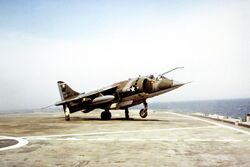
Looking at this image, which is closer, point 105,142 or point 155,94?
point 105,142

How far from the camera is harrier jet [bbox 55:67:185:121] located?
2603cm

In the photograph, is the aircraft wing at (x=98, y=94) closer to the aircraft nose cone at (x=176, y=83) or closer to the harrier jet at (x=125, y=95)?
the harrier jet at (x=125, y=95)

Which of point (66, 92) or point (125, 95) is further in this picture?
point (66, 92)

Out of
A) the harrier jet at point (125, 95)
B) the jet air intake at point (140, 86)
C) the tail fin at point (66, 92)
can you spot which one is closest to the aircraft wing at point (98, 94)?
the harrier jet at point (125, 95)

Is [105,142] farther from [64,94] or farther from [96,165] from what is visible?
[64,94]

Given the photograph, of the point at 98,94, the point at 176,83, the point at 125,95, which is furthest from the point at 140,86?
the point at 98,94

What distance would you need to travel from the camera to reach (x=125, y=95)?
2758cm

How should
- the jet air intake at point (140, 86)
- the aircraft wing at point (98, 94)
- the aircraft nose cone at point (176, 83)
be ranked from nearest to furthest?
the aircraft nose cone at point (176, 83) → the jet air intake at point (140, 86) → the aircraft wing at point (98, 94)

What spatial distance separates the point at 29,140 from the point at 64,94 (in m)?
18.8

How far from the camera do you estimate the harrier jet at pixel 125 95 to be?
26031 millimetres

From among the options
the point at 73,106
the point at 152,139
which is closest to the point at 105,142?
the point at 152,139

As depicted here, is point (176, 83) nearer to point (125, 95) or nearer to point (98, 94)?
point (125, 95)

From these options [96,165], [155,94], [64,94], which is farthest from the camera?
[64,94]

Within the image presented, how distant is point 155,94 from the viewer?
26297 mm
